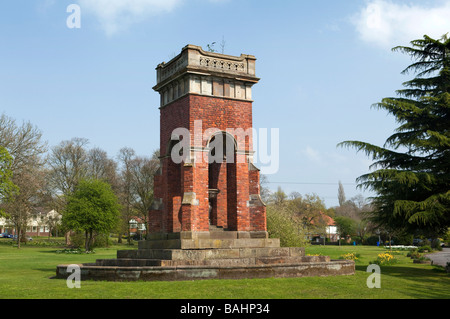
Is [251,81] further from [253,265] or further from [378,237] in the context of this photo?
[378,237]

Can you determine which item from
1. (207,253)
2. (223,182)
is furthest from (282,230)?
(207,253)

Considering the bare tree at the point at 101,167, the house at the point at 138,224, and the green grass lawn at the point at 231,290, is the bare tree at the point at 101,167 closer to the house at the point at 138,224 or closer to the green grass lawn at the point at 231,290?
the house at the point at 138,224

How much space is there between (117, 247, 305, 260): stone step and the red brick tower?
1.19 m

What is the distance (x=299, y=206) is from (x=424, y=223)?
5387cm

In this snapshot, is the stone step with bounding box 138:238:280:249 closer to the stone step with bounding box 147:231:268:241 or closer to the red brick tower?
the stone step with bounding box 147:231:268:241

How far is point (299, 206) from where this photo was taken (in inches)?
2660

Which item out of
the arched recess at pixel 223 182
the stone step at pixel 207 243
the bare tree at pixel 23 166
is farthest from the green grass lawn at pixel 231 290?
the bare tree at pixel 23 166

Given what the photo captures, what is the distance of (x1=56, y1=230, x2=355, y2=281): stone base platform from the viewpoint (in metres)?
10.7

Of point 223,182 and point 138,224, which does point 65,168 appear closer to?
point 138,224

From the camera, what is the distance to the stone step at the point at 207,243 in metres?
12.5

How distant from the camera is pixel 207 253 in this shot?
1207 cm

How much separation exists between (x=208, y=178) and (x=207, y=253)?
3.53 meters

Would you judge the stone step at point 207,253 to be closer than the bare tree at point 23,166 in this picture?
Yes
